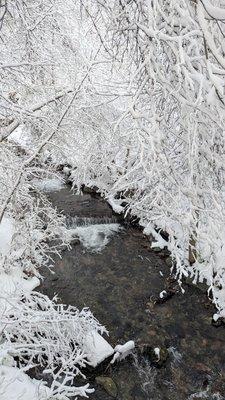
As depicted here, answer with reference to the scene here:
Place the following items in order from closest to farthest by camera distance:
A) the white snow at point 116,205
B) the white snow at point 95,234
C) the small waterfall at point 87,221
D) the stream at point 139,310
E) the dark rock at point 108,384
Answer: the dark rock at point 108,384 < the stream at point 139,310 < the white snow at point 95,234 < the small waterfall at point 87,221 < the white snow at point 116,205

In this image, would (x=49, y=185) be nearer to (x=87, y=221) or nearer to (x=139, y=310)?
(x=87, y=221)

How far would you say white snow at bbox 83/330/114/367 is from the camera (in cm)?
682

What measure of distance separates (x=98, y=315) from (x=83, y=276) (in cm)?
150

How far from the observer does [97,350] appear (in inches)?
273

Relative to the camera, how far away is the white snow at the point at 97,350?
682 cm

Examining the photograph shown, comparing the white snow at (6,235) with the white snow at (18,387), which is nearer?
the white snow at (18,387)

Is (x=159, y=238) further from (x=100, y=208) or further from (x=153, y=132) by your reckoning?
(x=153, y=132)

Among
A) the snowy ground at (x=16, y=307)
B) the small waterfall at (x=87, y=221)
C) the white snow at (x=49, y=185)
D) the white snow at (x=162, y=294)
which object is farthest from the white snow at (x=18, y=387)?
the white snow at (x=49, y=185)

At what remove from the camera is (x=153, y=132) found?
2.00 meters

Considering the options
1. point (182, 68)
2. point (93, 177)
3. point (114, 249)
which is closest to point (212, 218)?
point (182, 68)

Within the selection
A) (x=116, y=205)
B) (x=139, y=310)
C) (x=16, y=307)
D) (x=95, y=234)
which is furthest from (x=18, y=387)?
(x=116, y=205)

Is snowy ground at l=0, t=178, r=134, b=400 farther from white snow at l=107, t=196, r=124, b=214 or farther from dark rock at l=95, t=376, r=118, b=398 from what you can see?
white snow at l=107, t=196, r=124, b=214

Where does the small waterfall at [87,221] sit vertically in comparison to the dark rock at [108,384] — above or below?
above

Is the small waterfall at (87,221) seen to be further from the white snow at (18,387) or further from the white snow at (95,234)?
the white snow at (18,387)
